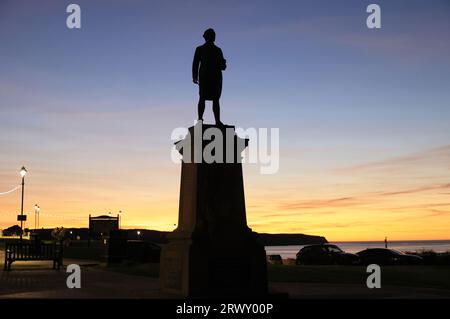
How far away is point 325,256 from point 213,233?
20038 mm

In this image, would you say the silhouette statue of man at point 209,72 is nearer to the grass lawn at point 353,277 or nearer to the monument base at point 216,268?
the monument base at point 216,268

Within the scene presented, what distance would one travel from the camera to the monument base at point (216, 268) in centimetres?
1121

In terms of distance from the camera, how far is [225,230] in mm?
11719

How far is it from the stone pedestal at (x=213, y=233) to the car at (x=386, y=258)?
1883cm

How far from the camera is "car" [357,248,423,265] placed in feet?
94.4

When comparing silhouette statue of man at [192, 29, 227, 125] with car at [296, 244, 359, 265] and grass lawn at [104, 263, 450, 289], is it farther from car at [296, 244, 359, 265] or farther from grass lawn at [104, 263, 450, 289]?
car at [296, 244, 359, 265]

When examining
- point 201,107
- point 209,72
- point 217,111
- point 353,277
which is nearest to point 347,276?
point 353,277

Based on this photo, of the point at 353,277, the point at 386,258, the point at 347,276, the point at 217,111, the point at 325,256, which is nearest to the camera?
the point at 217,111

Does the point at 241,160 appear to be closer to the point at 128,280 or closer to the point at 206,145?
the point at 206,145

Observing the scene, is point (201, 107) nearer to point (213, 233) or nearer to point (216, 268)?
point (213, 233)

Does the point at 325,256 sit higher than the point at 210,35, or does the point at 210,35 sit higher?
the point at 210,35

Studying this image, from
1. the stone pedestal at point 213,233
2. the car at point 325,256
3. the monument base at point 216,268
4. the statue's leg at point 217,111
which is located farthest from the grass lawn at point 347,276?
the car at point 325,256

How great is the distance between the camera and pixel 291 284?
15.7 metres
